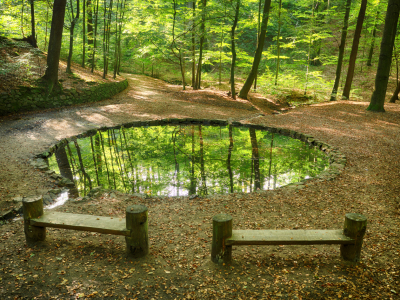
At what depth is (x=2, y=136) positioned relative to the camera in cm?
901

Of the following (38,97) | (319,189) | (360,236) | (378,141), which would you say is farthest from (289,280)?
(38,97)

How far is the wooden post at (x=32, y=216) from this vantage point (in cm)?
354

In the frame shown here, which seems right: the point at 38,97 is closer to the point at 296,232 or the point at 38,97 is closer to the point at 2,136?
the point at 2,136

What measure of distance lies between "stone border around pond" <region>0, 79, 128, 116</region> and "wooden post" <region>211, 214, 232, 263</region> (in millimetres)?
12104

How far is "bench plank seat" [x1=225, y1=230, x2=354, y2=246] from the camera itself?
325cm

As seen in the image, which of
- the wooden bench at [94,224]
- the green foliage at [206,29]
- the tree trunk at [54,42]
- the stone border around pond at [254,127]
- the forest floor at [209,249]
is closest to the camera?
the forest floor at [209,249]

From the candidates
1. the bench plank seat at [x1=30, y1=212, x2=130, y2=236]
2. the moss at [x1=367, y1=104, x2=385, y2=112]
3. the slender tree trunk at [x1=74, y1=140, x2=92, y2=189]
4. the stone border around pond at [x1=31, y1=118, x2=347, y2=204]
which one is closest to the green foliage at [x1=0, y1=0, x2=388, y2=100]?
the moss at [x1=367, y1=104, x2=385, y2=112]

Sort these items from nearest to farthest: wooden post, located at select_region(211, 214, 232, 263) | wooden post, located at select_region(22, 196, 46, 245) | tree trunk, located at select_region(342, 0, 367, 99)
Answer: wooden post, located at select_region(211, 214, 232, 263)
wooden post, located at select_region(22, 196, 46, 245)
tree trunk, located at select_region(342, 0, 367, 99)

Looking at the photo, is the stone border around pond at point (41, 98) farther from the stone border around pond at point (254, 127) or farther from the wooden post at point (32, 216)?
the wooden post at point (32, 216)

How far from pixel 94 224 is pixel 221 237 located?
5.41ft

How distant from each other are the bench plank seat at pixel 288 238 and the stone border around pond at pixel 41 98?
12340 mm

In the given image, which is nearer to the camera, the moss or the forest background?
the moss

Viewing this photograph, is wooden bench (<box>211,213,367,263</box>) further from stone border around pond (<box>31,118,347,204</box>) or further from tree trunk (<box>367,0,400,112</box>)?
tree trunk (<box>367,0,400,112</box>)

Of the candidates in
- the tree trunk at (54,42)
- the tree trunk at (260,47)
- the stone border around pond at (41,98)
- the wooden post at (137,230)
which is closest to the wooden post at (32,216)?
the wooden post at (137,230)
